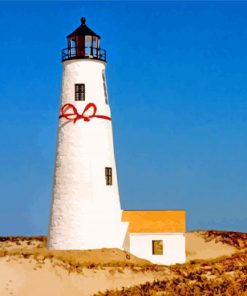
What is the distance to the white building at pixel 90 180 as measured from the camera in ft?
147

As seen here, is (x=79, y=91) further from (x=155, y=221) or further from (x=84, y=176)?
(x=155, y=221)

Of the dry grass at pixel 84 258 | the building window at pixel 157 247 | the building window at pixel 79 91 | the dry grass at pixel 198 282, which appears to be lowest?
the dry grass at pixel 198 282

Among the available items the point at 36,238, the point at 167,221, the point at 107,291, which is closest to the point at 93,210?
the point at 167,221

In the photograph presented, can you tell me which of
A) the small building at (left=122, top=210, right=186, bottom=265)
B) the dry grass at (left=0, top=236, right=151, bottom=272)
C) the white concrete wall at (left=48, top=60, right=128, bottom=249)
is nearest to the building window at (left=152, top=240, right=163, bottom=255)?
the small building at (left=122, top=210, right=186, bottom=265)

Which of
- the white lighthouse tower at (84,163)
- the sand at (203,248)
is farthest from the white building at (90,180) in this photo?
the sand at (203,248)

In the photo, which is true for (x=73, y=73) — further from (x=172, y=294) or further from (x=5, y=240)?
(x=5, y=240)

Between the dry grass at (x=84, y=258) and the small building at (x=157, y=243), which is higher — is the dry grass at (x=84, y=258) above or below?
below

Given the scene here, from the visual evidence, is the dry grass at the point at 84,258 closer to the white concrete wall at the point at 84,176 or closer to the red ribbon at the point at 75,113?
the white concrete wall at the point at 84,176

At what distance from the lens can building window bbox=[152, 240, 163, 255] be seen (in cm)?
4672

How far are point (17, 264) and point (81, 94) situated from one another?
11403 millimetres

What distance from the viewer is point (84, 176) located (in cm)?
4481

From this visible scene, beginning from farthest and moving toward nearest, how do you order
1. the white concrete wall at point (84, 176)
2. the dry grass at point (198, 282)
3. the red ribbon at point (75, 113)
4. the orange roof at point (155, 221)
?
the orange roof at point (155, 221)
the red ribbon at point (75, 113)
the white concrete wall at point (84, 176)
the dry grass at point (198, 282)

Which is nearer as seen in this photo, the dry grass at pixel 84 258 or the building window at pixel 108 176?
the dry grass at pixel 84 258

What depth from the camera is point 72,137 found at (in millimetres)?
45219
